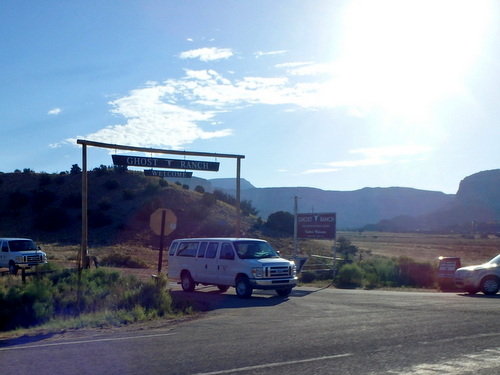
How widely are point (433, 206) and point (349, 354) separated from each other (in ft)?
457

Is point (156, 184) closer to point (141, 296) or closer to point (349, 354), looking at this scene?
point (141, 296)

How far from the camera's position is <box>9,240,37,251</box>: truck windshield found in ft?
108

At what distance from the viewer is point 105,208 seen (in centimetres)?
6944

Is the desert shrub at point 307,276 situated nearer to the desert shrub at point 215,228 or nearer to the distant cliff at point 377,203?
the desert shrub at point 215,228

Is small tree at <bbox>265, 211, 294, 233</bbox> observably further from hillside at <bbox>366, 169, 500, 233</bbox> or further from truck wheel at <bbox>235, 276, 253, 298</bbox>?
hillside at <bbox>366, 169, 500, 233</bbox>

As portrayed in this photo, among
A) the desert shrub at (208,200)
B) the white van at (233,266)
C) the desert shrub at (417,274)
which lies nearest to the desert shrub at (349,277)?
the desert shrub at (417,274)

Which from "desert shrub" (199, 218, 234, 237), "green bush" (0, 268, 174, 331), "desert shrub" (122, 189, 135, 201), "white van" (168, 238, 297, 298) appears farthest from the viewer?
"desert shrub" (122, 189, 135, 201)

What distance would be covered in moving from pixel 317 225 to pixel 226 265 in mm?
8949

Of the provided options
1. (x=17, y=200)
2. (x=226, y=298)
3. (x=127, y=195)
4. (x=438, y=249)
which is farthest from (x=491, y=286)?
(x=17, y=200)

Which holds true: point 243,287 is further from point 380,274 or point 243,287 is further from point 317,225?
point 380,274

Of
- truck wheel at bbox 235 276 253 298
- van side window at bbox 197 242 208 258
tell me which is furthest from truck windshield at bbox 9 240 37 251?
truck wheel at bbox 235 276 253 298

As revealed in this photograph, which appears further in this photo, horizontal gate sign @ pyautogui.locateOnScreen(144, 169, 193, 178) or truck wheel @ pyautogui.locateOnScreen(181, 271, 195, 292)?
horizontal gate sign @ pyautogui.locateOnScreen(144, 169, 193, 178)

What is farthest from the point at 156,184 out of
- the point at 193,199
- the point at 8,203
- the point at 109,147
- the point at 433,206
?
the point at 433,206

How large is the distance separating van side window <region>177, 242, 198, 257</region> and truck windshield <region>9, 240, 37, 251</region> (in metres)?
13.5
